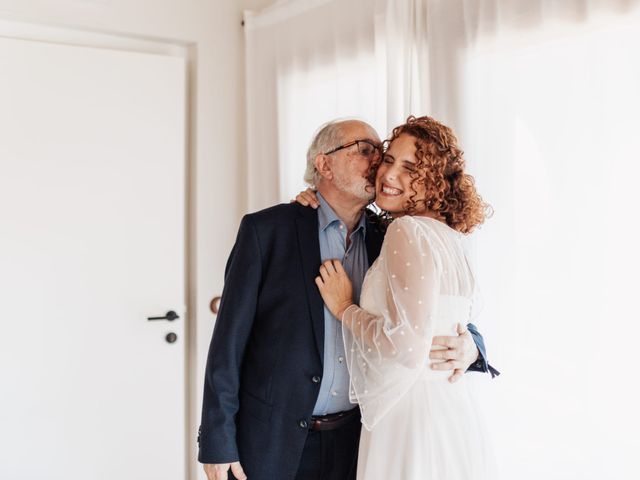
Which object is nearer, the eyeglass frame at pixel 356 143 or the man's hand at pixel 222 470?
the man's hand at pixel 222 470

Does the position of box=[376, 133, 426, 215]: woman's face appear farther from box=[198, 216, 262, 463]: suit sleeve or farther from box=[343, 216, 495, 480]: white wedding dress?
box=[198, 216, 262, 463]: suit sleeve

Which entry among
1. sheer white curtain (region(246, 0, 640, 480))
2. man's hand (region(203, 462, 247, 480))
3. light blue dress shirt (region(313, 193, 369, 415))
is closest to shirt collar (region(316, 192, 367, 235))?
light blue dress shirt (region(313, 193, 369, 415))

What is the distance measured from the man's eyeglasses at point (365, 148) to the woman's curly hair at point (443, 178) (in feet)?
0.53

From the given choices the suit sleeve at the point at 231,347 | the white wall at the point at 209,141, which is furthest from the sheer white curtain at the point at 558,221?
the white wall at the point at 209,141

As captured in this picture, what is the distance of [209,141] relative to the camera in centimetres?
291

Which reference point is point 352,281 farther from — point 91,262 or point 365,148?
point 91,262

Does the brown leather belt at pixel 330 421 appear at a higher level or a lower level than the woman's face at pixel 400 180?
lower

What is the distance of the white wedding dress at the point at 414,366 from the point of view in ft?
4.53

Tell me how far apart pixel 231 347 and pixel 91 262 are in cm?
121

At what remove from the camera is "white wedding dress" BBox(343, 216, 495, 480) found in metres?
1.38

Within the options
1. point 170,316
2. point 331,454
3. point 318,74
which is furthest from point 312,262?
point 170,316

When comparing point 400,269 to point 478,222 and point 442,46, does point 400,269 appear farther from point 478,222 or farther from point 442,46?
point 442,46

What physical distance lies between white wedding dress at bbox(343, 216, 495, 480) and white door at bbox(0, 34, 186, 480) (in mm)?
1454

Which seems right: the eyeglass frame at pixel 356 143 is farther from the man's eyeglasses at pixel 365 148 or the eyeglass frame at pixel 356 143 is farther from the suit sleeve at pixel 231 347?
the suit sleeve at pixel 231 347
